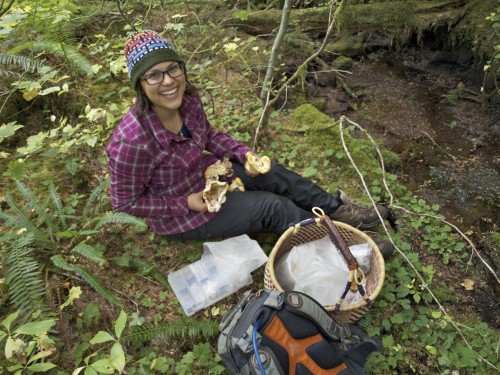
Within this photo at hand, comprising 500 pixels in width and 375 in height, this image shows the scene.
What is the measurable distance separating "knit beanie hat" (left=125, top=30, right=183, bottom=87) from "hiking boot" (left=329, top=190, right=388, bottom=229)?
178 cm

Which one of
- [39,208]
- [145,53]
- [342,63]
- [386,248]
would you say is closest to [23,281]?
[39,208]

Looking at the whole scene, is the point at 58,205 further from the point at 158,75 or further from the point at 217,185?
the point at 158,75

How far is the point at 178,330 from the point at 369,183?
7.42ft

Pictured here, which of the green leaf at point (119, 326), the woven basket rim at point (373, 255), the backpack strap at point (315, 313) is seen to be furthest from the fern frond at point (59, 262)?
the backpack strap at point (315, 313)

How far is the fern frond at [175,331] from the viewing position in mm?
2373

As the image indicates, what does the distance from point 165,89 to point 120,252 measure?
1.45 m

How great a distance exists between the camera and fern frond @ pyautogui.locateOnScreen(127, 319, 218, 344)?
2.37 meters

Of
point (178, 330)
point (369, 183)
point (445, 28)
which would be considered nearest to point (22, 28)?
point (178, 330)

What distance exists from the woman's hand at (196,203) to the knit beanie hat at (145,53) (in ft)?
2.87

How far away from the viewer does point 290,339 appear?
2.16 m

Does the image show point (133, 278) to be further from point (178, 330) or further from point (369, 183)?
point (369, 183)

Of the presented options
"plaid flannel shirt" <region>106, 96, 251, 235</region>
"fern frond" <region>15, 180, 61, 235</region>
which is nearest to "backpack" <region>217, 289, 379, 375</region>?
"plaid flannel shirt" <region>106, 96, 251, 235</region>

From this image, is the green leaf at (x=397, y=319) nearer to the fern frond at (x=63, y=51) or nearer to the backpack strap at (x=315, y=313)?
the backpack strap at (x=315, y=313)

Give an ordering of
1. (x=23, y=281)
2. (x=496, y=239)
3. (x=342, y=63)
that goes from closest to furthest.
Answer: (x=23, y=281)
(x=496, y=239)
(x=342, y=63)
